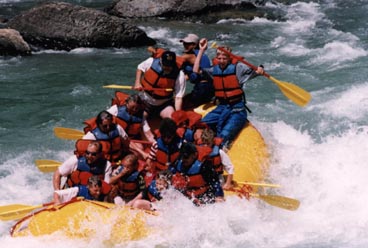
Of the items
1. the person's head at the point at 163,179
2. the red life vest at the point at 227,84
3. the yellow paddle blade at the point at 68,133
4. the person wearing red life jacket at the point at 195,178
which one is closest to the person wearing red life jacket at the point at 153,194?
the person's head at the point at 163,179

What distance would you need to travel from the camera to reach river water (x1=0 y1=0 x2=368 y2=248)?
5395mm

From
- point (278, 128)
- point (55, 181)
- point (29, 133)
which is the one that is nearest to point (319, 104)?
point (278, 128)

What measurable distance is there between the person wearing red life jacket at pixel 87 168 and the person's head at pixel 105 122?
0.73ft

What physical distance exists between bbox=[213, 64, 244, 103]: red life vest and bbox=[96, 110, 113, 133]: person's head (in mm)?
1454

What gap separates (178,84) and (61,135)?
1.40 metres

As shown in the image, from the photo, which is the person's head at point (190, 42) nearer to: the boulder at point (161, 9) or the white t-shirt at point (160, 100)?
the white t-shirt at point (160, 100)

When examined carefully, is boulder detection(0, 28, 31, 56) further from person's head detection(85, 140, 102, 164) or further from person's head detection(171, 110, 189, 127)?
person's head detection(85, 140, 102, 164)

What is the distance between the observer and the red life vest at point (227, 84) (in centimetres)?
667

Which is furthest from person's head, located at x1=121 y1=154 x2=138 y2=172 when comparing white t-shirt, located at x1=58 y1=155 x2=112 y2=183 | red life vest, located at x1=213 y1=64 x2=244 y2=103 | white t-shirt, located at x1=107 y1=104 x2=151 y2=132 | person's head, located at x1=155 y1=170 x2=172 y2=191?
red life vest, located at x1=213 y1=64 x2=244 y2=103

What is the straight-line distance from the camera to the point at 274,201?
223 inches

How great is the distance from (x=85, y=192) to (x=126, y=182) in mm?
376

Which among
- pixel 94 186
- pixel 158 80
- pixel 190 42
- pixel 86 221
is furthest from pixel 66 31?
pixel 86 221

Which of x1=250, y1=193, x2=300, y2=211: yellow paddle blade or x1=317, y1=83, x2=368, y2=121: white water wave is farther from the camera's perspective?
x1=317, y1=83, x2=368, y2=121: white water wave

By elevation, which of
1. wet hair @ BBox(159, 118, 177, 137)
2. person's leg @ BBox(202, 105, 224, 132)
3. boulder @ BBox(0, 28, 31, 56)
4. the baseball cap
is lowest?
boulder @ BBox(0, 28, 31, 56)
